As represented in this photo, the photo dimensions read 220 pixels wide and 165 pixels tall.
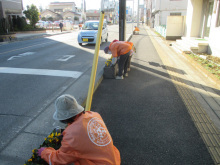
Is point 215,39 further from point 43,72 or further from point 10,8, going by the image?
point 10,8

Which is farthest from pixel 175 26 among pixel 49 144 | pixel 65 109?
pixel 65 109

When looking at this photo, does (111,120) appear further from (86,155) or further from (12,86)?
(12,86)

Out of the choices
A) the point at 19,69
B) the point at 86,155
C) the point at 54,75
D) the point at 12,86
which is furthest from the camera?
the point at 19,69

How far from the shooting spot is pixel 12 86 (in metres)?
6.00

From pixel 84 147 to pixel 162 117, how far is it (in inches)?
101

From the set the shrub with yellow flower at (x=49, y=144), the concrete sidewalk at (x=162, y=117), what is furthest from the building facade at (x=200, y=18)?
the shrub with yellow flower at (x=49, y=144)

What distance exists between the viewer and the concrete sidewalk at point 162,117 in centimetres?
294

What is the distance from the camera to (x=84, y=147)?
1842 mm

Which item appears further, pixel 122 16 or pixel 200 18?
pixel 200 18

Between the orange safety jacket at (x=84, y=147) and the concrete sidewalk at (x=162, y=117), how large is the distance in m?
1.01

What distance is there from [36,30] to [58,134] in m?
31.0

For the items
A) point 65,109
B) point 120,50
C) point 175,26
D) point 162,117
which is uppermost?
point 175,26

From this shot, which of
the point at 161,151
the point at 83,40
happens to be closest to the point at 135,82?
the point at 161,151

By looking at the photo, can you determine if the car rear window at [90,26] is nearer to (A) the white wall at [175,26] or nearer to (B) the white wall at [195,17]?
(A) the white wall at [175,26]
